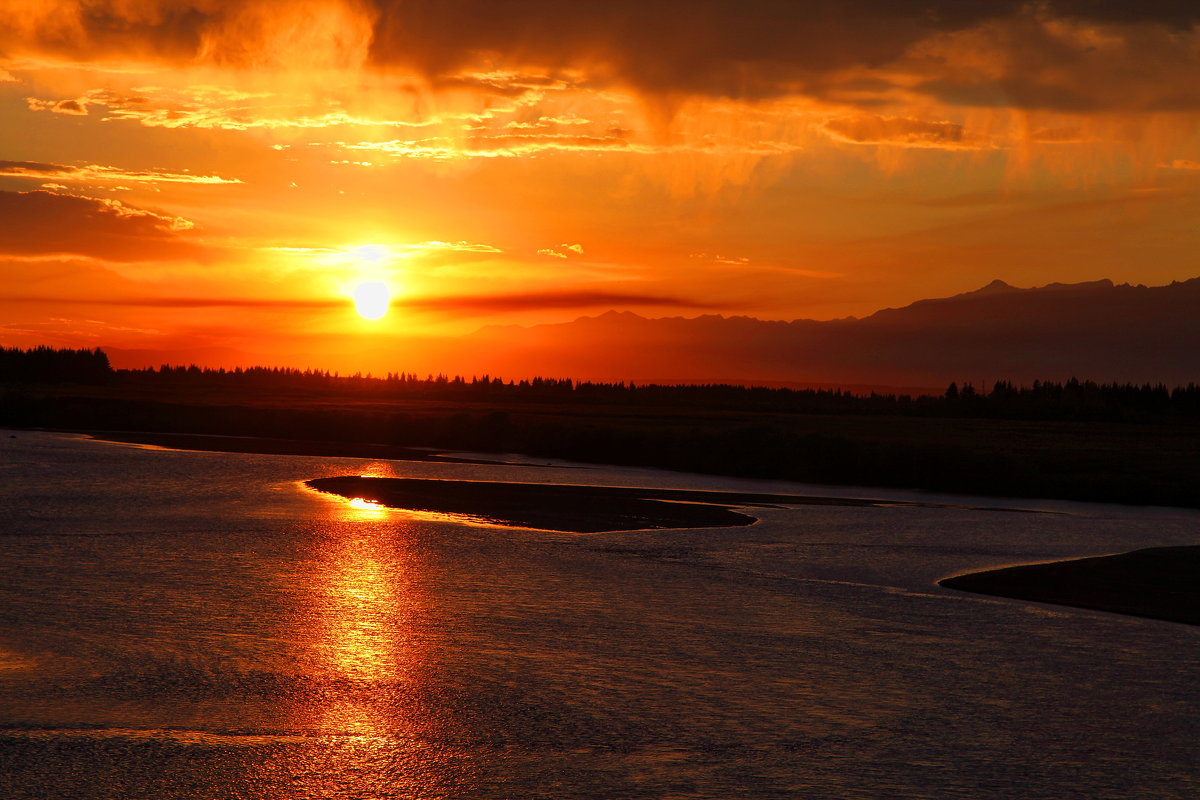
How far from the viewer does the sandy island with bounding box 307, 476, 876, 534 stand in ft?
99.8

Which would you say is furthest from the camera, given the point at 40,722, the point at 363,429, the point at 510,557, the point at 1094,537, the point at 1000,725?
the point at 363,429

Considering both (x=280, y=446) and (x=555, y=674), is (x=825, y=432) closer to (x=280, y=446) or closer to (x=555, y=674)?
(x=280, y=446)

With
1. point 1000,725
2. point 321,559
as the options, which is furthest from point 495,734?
point 321,559

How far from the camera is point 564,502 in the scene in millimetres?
35062

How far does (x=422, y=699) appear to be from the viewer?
12414 mm

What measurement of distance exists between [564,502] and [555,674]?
21500mm

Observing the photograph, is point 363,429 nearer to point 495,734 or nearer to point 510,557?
point 510,557

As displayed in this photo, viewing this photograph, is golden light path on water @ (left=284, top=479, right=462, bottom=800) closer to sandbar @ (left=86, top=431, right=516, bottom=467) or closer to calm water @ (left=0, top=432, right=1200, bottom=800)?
calm water @ (left=0, top=432, right=1200, bottom=800)

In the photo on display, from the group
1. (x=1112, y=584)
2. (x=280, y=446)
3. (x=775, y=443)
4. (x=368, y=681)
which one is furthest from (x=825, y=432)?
(x=368, y=681)

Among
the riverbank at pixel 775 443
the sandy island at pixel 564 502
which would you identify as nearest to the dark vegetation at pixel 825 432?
the riverbank at pixel 775 443

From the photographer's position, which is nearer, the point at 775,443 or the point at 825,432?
the point at 775,443

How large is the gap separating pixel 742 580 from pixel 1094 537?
13476 millimetres

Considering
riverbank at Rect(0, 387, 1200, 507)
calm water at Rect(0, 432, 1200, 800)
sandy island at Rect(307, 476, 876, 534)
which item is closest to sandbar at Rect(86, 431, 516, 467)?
riverbank at Rect(0, 387, 1200, 507)

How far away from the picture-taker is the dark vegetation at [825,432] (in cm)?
4709
